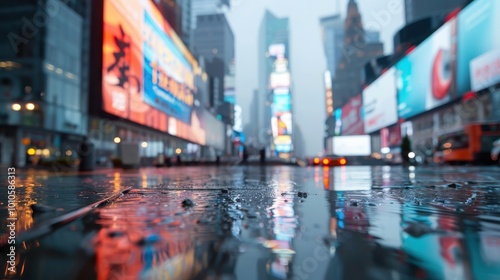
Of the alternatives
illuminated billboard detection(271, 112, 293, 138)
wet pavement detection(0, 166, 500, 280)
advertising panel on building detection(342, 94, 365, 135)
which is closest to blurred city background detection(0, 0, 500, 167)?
wet pavement detection(0, 166, 500, 280)

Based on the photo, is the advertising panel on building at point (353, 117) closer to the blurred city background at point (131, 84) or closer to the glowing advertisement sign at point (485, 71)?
the blurred city background at point (131, 84)

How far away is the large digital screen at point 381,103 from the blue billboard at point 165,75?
40278 mm

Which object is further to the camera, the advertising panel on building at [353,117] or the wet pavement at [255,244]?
the advertising panel on building at [353,117]

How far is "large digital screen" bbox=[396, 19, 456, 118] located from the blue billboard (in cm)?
3714

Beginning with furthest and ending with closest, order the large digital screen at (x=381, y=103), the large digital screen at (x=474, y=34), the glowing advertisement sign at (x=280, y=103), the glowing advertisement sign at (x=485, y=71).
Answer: the glowing advertisement sign at (x=280, y=103) < the large digital screen at (x=381, y=103) < the large digital screen at (x=474, y=34) < the glowing advertisement sign at (x=485, y=71)

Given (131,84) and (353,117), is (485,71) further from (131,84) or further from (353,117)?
(353,117)

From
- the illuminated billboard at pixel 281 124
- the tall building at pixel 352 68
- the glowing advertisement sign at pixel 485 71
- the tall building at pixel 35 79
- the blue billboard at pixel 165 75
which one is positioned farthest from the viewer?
the tall building at pixel 352 68

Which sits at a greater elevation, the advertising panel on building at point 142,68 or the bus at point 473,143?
the advertising panel on building at point 142,68

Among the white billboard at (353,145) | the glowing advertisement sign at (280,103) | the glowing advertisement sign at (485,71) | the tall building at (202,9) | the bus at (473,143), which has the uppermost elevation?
the tall building at (202,9)

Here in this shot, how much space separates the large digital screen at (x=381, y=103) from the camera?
6681 centimetres

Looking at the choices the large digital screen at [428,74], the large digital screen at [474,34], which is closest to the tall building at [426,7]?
the large digital screen at [428,74]

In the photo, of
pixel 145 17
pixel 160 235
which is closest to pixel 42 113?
pixel 145 17

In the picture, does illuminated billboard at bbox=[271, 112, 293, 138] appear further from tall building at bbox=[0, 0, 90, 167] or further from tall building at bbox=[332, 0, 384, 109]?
tall building at bbox=[0, 0, 90, 167]

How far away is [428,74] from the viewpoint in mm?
48781
